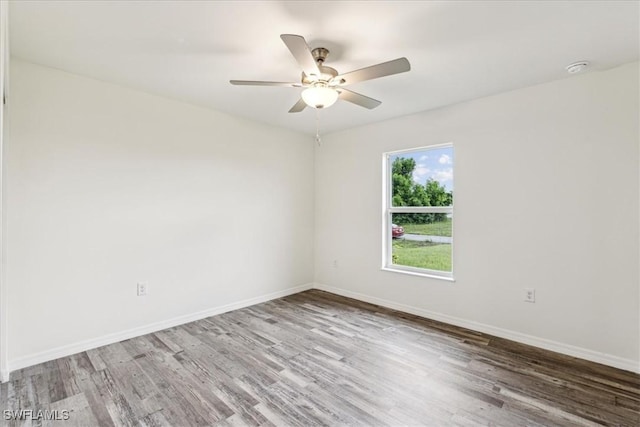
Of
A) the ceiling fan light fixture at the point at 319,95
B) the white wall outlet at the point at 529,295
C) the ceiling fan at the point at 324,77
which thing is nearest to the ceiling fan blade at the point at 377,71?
the ceiling fan at the point at 324,77

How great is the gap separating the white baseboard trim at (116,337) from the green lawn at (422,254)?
1746mm

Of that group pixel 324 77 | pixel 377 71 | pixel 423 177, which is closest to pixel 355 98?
pixel 324 77

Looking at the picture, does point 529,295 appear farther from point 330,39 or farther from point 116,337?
point 116,337

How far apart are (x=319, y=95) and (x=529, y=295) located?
8.43 feet

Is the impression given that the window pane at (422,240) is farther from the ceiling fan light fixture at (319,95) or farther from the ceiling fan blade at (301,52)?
the ceiling fan blade at (301,52)

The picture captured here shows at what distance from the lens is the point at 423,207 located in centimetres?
378

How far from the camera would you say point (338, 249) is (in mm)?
4539

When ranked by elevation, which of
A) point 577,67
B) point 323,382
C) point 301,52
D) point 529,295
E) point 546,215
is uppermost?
point 577,67

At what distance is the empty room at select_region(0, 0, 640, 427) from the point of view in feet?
6.68

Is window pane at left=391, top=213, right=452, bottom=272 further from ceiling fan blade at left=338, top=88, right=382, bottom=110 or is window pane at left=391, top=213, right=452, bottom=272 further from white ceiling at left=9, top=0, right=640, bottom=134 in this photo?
ceiling fan blade at left=338, top=88, right=382, bottom=110

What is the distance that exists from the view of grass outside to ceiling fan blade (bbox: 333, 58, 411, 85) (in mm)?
1768

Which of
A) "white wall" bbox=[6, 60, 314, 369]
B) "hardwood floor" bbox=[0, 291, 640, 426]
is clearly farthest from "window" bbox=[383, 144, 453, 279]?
"white wall" bbox=[6, 60, 314, 369]

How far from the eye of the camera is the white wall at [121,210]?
8.26ft

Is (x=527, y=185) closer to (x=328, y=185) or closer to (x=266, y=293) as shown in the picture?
(x=328, y=185)
